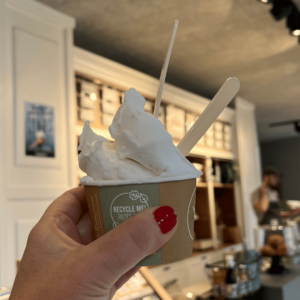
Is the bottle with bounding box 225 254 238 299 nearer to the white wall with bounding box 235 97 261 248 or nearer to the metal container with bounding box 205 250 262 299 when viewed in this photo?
the metal container with bounding box 205 250 262 299

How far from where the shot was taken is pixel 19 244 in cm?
198

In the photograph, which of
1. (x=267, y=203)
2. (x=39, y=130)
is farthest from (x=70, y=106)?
(x=267, y=203)

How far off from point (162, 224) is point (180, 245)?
0.10m

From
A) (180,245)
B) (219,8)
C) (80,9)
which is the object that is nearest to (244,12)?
(219,8)

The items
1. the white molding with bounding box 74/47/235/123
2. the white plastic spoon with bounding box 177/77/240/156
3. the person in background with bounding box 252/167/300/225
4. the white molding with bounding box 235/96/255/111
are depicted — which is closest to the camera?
the white plastic spoon with bounding box 177/77/240/156

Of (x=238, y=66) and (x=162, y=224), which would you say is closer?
(x=162, y=224)

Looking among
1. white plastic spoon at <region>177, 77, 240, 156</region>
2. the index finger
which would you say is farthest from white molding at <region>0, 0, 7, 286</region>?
white plastic spoon at <region>177, 77, 240, 156</region>

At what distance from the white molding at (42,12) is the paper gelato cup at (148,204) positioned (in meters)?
1.98

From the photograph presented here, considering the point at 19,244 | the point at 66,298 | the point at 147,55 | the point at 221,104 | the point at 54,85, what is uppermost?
the point at 147,55

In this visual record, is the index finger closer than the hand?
No

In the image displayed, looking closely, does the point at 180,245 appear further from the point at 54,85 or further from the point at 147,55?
the point at 147,55

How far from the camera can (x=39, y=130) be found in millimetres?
2162

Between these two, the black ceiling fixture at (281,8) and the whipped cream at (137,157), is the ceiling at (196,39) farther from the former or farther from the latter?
the whipped cream at (137,157)

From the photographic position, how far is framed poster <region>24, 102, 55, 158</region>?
2.10 metres
